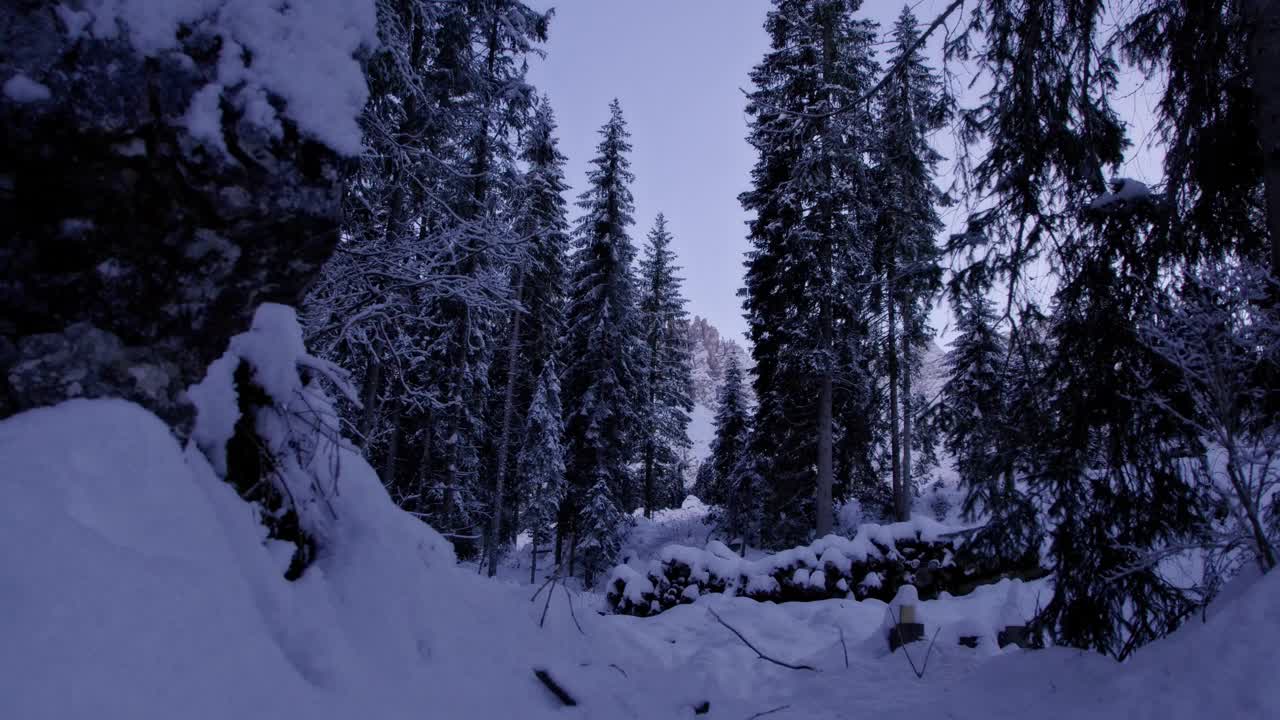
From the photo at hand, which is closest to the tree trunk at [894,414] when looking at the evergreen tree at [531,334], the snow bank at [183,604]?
the evergreen tree at [531,334]

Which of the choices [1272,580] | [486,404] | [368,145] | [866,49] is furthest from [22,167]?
[486,404]

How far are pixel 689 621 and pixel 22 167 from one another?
26.6 feet

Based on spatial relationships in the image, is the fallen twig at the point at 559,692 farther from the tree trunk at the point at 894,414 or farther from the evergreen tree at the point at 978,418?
the tree trunk at the point at 894,414

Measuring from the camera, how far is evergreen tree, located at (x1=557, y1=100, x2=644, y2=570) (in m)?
20.8

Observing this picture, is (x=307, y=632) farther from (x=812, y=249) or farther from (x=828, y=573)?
(x=812, y=249)

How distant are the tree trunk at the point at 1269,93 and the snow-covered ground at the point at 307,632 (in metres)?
1.98

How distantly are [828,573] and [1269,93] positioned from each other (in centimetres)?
905

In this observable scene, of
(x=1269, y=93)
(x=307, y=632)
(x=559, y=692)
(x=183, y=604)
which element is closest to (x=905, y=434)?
(x=1269, y=93)

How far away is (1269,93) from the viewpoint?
3.36 metres

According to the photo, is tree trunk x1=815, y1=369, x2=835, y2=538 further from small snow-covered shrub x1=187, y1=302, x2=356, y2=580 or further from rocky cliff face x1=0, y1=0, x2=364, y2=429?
rocky cliff face x1=0, y1=0, x2=364, y2=429

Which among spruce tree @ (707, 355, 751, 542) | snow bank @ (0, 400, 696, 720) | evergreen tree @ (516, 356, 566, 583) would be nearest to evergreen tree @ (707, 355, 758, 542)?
spruce tree @ (707, 355, 751, 542)

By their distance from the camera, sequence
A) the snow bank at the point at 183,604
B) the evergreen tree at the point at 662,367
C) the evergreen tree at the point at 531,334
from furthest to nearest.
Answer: the evergreen tree at the point at 662,367 < the evergreen tree at the point at 531,334 < the snow bank at the point at 183,604

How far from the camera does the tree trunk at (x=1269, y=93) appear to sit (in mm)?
3303

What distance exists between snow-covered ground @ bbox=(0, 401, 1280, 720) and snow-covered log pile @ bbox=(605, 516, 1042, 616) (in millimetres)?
5962
